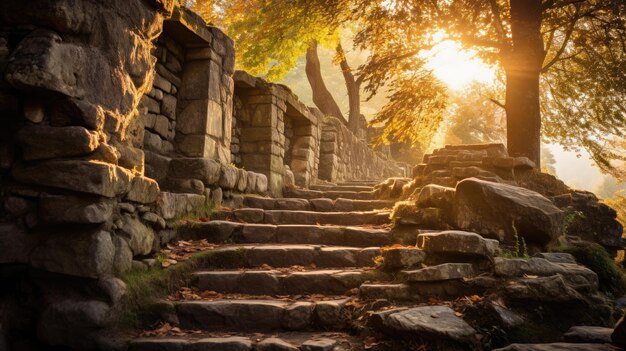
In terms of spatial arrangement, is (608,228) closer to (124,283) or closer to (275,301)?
(275,301)

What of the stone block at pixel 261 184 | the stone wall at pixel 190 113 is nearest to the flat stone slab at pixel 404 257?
the stone wall at pixel 190 113

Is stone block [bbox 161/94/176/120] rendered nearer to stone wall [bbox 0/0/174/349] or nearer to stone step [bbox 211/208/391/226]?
stone step [bbox 211/208/391/226]

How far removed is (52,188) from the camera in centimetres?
303

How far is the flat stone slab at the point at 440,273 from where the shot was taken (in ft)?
11.3

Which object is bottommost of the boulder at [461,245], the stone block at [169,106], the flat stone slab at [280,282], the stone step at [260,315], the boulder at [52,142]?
the stone step at [260,315]

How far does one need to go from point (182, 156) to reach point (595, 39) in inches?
346

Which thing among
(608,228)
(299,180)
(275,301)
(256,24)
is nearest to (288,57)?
(256,24)

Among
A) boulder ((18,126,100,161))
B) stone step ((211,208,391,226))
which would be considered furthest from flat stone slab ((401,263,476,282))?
boulder ((18,126,100,161))

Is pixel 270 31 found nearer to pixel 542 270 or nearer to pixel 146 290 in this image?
pixel 146 290

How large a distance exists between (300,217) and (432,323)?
3.32 meters

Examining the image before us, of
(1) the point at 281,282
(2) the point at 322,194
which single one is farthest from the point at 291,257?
(2) the point at 322,194

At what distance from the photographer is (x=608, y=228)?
6.26m

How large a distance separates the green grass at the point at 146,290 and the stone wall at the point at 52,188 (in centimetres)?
15

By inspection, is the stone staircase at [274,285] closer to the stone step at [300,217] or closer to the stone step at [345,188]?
the stone step at [300,217]
